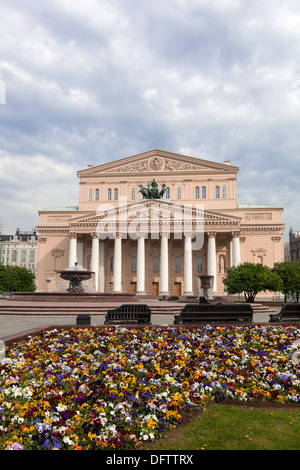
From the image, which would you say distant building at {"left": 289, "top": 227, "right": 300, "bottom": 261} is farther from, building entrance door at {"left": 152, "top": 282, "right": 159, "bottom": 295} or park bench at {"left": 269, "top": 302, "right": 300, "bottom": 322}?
park bench at {"left": 269, "top": 302, "right": 300, "bottom": 322}

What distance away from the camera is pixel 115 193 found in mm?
56188

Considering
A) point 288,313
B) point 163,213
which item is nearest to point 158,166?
point 163,213

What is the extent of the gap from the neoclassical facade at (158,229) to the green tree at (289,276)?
6704 mm

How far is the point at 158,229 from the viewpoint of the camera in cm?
4725

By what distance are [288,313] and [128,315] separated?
6.09 meters

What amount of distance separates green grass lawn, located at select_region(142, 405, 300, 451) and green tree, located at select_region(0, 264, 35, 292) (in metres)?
45.8

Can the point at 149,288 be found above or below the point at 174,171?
below

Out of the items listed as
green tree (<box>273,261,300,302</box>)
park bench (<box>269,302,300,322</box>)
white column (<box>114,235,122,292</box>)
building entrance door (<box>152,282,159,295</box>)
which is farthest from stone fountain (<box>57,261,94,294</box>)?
building entrance door (<box>152,282,159,295</box>)

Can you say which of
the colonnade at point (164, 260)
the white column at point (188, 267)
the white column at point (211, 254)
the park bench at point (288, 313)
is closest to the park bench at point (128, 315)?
the park bench at point (288, 313)

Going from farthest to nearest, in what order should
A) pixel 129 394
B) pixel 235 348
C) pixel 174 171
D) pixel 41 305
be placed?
pixel 174 171 → pixel 41 305 → pixel 235 348 → pixel 129 394

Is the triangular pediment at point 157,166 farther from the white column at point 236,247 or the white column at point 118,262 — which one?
the white column at point 118,262
